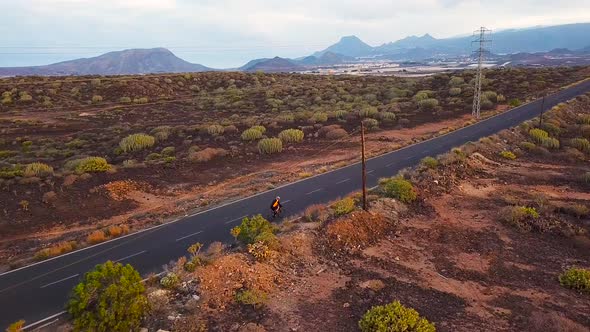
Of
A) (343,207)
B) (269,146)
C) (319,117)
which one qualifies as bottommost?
(269,146)

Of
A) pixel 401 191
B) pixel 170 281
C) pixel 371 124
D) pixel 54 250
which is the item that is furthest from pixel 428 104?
pixel 170 281

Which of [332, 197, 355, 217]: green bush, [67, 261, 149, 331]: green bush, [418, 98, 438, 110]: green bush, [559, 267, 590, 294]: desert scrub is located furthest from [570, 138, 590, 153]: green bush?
[67, 261, 149, 331]: green bush

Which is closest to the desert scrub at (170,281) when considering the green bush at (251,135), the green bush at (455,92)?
the green bush at (251,135)

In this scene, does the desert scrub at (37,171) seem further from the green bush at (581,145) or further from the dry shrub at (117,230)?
the green bush at (581,145)

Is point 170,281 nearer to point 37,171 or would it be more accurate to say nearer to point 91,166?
point 91,166

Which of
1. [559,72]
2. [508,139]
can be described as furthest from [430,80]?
[508,139]
